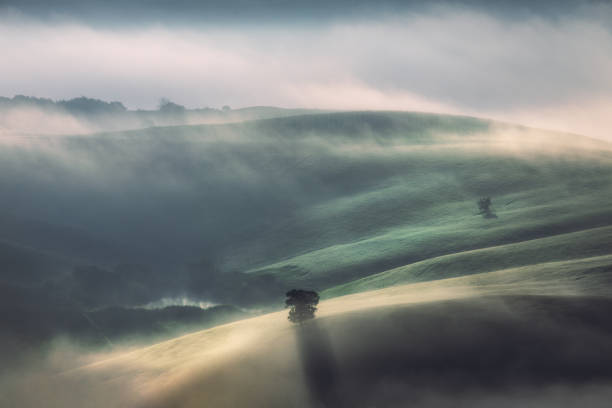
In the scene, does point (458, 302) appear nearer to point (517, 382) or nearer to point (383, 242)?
point (517, 382)

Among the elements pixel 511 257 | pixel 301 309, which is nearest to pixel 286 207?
pixel 511 257

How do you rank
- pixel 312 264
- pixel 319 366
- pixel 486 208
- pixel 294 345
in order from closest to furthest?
pixel 319 366 → pixel 294 345 → pixel 312 264 → pixel 486 208

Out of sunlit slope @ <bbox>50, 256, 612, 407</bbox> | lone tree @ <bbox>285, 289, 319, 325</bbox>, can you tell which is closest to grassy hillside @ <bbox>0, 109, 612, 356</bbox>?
sunlit slope @ <bbox>50, 256, 612, 407</bbox>

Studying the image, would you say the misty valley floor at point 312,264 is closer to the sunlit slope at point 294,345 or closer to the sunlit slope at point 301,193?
the sunlit slope at point 294,345

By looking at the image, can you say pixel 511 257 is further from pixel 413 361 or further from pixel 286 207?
pixel 286 207

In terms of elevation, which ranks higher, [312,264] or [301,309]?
[312,264]

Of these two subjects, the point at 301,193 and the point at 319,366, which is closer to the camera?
the point at 319,366
